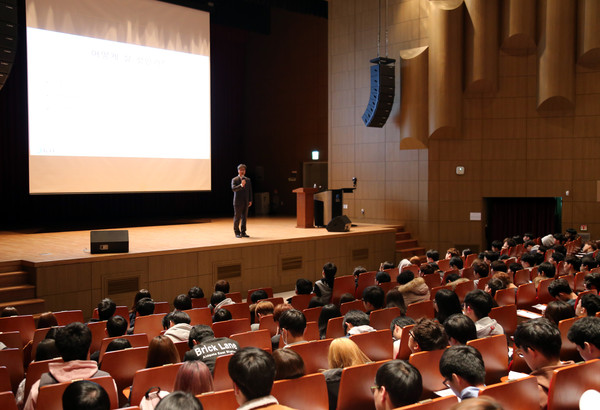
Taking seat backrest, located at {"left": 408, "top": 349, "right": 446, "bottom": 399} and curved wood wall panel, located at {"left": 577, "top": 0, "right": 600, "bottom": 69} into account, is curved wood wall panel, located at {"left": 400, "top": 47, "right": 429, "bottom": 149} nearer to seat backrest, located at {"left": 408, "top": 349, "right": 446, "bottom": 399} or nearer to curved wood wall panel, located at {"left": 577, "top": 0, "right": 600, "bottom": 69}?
curved wood wall panel, located at {"left": 577, "top": 0, "right": 600, "bottom": 69}

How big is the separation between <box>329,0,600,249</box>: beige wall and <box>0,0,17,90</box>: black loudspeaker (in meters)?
7.70

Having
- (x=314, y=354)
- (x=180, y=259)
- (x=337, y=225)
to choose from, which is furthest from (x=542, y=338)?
(x=337, y=225)

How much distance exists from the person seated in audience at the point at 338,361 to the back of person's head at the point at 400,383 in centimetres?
71

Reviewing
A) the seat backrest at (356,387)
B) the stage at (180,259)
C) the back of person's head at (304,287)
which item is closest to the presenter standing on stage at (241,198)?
the stage at (180,259)

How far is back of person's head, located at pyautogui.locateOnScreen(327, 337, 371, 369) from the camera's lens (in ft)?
10.5

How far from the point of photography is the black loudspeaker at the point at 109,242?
7695 mm

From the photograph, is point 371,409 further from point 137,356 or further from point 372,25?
point 372,25

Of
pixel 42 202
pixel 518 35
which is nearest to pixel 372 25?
pixel 518 35

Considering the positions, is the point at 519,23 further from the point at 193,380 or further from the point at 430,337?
the point at 193,380

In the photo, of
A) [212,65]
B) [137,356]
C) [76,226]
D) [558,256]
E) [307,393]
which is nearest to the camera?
[307,393]

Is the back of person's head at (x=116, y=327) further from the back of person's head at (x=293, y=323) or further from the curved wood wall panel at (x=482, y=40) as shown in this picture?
the curved wood wall panel at (x=482, y=40)

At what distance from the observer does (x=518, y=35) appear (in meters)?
11.3

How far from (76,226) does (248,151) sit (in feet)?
22.8

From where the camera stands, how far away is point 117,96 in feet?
35.8
